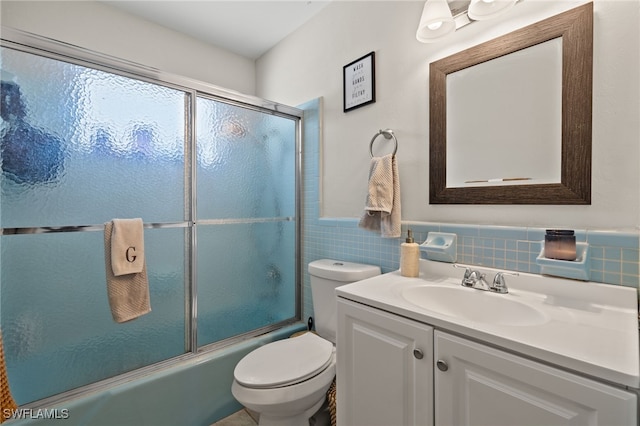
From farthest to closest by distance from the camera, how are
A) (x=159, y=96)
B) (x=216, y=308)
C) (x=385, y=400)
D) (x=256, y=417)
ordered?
(x=216, y=308) → (x=256, y=417) → (x=159, y=96) → (x=385, y=400)

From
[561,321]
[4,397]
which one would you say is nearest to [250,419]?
[4,397]

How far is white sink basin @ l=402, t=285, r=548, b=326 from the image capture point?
0.89 m

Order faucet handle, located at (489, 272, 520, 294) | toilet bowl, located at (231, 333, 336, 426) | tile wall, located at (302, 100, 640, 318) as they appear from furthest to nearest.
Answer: toilet bowl, located at (231, 333, 336, 426)
faucet handle, located at (489, 272, 520, 294)
tile wall, located at (302, 100, 640, 318)

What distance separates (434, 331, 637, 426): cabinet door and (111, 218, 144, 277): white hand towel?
50.2 inches

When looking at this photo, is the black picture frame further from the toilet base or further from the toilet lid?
the toilet base

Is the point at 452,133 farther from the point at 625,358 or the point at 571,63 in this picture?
the point at 625,358

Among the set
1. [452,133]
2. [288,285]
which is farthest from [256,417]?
[452,133]

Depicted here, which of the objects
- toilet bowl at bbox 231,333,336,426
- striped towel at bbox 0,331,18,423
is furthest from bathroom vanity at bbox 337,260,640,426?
striped towel at bbox 0,331,18,423

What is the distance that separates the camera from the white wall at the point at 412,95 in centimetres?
87

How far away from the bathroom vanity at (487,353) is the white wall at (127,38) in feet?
6.95

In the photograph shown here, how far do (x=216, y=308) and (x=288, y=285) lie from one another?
514 millimetres

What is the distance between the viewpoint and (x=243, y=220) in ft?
5.87

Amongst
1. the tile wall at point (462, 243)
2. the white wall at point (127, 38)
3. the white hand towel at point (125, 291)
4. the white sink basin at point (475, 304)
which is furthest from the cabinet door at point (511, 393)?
the white wall at point (127, 38)

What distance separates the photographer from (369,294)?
0.98 m
